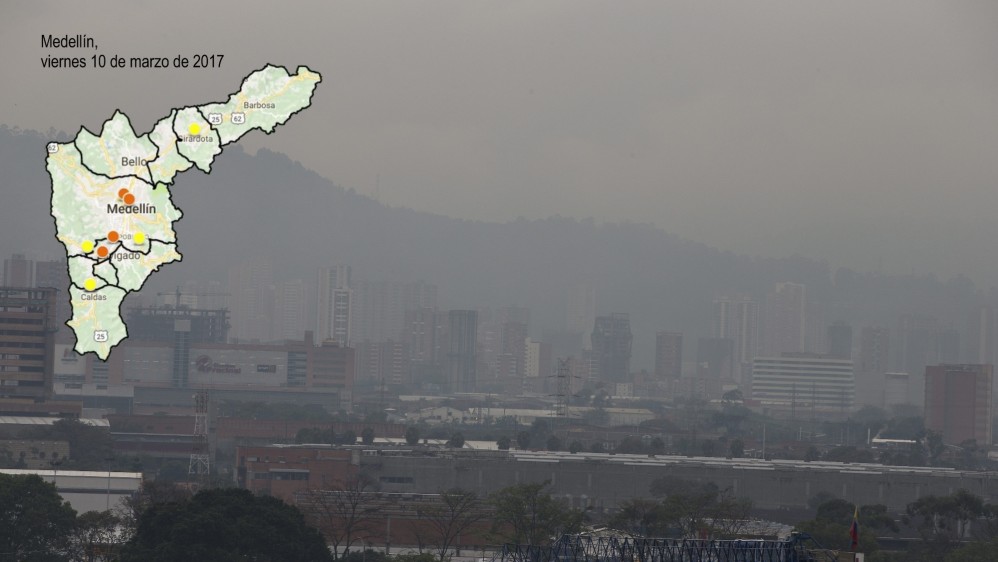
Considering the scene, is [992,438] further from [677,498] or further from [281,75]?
[281,75]

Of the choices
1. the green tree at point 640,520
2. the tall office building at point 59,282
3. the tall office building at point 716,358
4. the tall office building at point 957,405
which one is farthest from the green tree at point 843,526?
the tall office building at point 716,358

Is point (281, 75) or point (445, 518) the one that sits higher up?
point (281, 75)

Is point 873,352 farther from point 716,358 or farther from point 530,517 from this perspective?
point 530,517

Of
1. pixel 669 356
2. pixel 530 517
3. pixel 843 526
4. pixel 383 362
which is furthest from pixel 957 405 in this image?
pixel 383 362

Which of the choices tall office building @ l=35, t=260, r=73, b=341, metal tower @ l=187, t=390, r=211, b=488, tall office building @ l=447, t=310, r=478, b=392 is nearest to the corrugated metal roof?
metal tower @ l=187, t=390, r=211, b=488

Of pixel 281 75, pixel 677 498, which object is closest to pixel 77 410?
pixel 677 498
